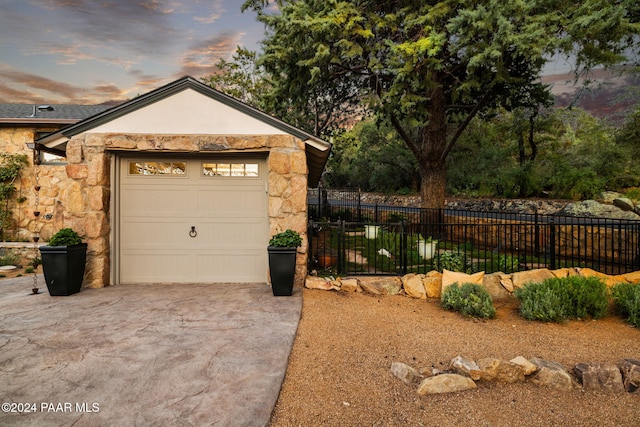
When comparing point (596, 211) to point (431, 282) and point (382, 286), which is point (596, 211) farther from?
point (382, 286)

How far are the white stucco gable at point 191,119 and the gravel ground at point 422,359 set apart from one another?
326 cm

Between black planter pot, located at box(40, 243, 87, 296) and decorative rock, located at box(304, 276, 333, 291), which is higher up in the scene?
black planter pot, located at box(40, 243, 87, 296)

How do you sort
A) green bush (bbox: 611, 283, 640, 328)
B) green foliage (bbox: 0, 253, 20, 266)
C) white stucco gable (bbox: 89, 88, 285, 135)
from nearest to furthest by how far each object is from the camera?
green bush (bbox: 611, 283, 640, 328), white stucco gable (bbox: 89, 88, 285, 135), green foliage (bbox: 0, 253, 20, 266)

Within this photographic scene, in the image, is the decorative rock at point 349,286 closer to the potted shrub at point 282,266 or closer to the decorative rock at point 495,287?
the potted shrub at point 282,266

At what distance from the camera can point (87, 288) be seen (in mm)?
5551

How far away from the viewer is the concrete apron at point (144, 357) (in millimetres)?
2287

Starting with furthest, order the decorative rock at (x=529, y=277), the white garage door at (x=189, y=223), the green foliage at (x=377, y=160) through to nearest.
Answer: the green foliage at (x=377, y=160) → the white garage door at (x=189, y=223) → the decorative rock at (x=529, y=277)

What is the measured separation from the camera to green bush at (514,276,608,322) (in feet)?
15.0

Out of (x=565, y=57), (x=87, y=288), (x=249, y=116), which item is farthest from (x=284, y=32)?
(x=87, y=288)

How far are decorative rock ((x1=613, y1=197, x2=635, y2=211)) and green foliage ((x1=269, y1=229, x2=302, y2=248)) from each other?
11.0m

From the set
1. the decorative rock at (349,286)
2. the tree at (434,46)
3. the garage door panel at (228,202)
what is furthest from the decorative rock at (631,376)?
the tree at (434,46)

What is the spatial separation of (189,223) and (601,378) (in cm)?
620

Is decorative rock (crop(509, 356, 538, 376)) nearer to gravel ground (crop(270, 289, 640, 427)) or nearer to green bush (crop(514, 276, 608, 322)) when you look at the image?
gravel ground (crop(270, 289, 640, 427))

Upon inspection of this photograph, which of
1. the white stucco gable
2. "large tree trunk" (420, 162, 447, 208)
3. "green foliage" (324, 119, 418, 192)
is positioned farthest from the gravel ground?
"green foliage" (324, 119, 418, 192)
